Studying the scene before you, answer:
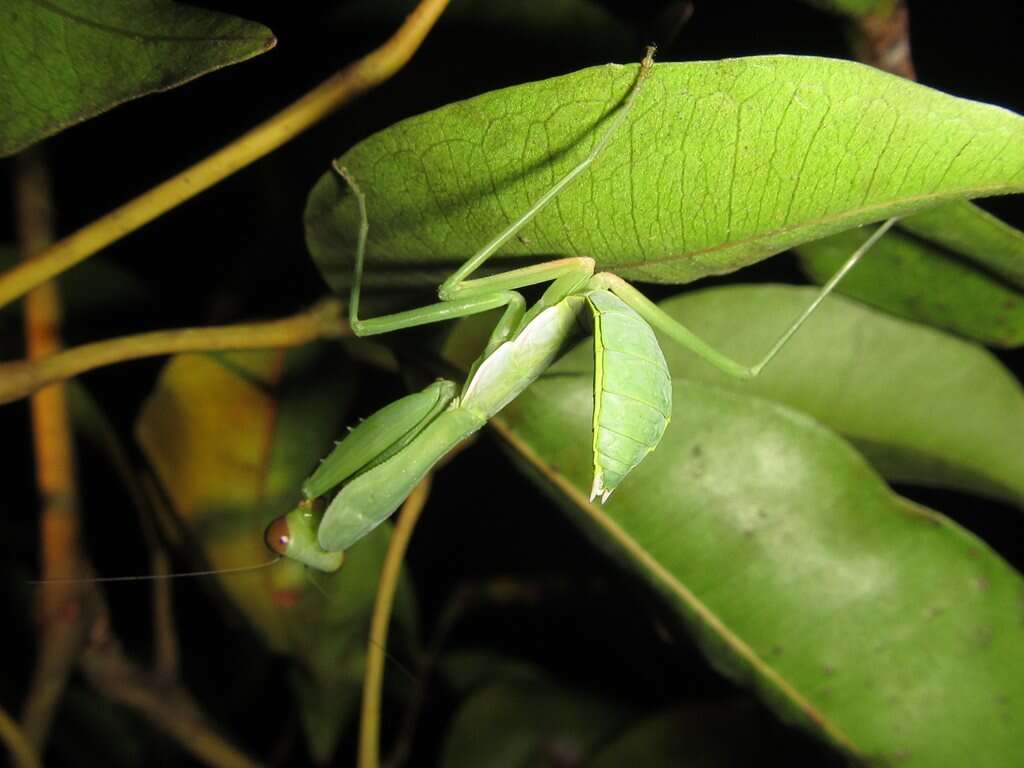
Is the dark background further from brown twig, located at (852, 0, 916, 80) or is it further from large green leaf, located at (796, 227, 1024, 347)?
large green leaf, located at (796, 227, 1024, 347)

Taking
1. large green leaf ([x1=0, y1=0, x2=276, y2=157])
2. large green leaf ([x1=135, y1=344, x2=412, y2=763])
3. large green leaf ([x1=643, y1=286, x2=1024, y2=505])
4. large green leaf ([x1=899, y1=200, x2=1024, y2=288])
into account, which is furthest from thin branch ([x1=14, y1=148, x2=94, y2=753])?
large green leaf ([x1=899, y1=200, x2=1024, y2=288])

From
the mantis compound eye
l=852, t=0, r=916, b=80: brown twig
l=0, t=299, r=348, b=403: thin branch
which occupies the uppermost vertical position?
l=852, t=0, r=916, b=80: brown twig

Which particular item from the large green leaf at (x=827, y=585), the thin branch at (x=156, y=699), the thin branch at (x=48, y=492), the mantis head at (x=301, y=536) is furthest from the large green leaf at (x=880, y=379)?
the thin branch at (x=156, y=699)

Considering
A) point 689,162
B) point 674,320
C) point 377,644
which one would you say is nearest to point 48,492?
point 377,644

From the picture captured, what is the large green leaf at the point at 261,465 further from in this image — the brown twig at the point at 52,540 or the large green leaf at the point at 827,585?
the large green leaf at the point at 827,585

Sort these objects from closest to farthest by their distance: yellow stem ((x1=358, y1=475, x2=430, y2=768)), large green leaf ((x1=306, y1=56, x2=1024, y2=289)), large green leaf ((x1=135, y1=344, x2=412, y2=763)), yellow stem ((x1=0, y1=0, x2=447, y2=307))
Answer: large green leaf ((x1=306, y1=56, x2=1024, y2=289)), yellow stem ((x1=0, y1=0, x2=447, y2=307)), yellow stem ((x1=358, y1=475, x2=430, y2=768)), large green leaf ((x1=135, y1=344, x2=412, y2=763))

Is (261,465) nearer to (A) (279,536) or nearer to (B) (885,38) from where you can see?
(A) (279,536)
